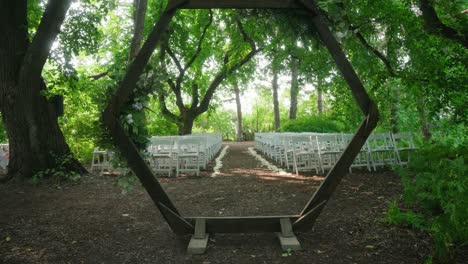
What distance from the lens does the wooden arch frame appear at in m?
3.77

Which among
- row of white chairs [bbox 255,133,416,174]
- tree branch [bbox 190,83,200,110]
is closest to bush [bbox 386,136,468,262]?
row of white chairs [bbox 255,133,416,174]

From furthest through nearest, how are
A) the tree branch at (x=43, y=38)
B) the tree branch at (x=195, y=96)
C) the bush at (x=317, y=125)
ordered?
the tree branch at (x=195, y=96)
the bush at (x=317, y=125)
the tree branch at (x=43, y=38)

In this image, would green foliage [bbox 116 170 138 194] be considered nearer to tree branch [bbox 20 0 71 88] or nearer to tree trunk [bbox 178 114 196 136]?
tree branch [bbox 20 0 71 88]

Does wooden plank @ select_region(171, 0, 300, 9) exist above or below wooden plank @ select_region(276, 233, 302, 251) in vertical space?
above

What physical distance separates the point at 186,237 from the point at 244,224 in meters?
0.80

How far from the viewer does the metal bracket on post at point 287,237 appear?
376 centimetres

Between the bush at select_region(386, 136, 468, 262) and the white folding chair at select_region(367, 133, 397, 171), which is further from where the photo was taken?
the white folding chair at select_region(367, 133, 397, 171)

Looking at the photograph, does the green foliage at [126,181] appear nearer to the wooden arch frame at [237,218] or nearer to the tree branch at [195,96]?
the wooden arch frame at [237,218]

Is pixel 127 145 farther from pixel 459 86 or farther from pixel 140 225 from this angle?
pixel 459 86

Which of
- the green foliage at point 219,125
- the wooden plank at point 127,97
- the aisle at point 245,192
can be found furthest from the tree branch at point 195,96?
the green foliage at point 219,125

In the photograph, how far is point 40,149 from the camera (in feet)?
25.3

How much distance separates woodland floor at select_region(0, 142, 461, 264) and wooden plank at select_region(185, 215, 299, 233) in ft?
0.50

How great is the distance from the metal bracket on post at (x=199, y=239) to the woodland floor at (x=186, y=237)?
93mm

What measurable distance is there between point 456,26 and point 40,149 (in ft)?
28.6
